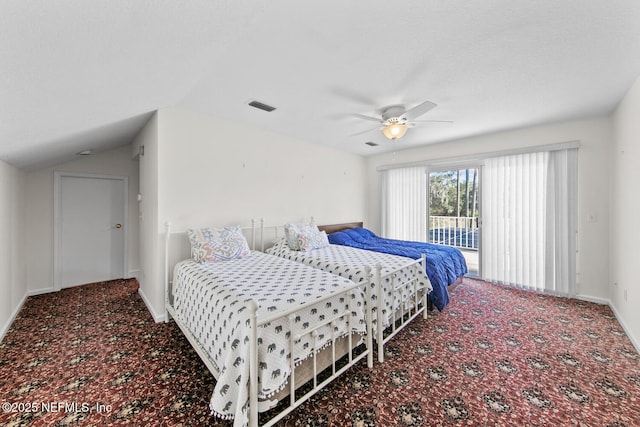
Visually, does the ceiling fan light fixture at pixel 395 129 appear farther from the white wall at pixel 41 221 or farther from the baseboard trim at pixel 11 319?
the white wall at pixel 41 221

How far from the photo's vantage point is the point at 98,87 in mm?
1805

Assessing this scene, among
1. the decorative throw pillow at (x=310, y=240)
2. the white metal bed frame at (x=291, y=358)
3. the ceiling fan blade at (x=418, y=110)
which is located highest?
the ceiling fan blade at (x=418, y=110)

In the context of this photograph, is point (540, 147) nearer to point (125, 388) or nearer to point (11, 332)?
point (125, 388)

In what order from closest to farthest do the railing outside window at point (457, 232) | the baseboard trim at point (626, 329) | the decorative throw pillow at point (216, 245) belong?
1. the baseboard trim at point (626, 329)
2. the decorative throw pillow at point (216, 245)
3. the railing outside window at point (457, 232)

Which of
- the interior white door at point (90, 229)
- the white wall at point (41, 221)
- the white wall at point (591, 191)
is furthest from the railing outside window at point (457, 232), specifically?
the white wall at point (41, 221)

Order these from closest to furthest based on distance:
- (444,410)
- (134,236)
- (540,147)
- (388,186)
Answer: (444,410), (540,147), (134,236), (388,186)

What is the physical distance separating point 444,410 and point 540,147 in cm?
387

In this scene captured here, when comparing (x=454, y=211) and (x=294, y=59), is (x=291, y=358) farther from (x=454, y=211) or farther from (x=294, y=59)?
(x=454, y=211)

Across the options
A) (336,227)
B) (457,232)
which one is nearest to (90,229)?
(336,227)

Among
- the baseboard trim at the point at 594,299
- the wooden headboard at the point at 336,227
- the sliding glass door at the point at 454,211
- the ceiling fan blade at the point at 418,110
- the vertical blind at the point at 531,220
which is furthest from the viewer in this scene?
the sliding glass door at the point at 454,211

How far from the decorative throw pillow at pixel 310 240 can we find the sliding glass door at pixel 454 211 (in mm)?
2477

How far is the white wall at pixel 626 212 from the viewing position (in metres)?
2.34

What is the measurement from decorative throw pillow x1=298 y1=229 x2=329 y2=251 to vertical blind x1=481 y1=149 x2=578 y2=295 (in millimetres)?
2784

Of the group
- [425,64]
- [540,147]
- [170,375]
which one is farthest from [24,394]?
[540,147]
